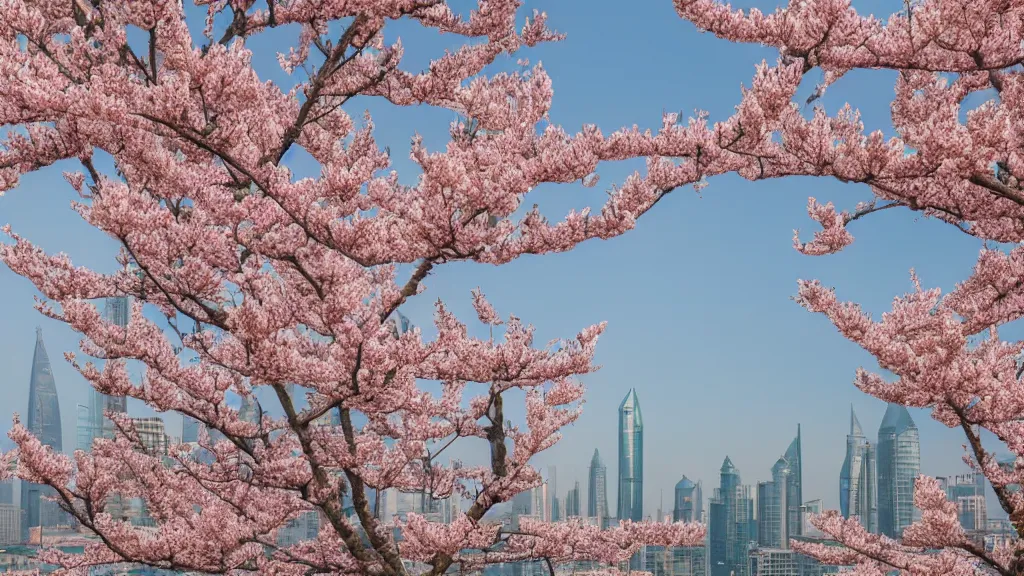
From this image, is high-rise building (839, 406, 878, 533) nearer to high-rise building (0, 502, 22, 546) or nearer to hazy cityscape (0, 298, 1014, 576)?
hazy cityscape (0, 298, 1014, 576)

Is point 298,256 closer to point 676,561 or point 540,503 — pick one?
point 540,503

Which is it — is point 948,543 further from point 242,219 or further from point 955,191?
point 242,219

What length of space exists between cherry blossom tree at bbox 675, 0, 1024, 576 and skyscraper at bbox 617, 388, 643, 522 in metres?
5.74

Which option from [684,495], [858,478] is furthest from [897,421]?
A: [684,495]

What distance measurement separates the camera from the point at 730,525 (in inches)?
549

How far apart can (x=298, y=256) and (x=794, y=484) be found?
37.2 ft

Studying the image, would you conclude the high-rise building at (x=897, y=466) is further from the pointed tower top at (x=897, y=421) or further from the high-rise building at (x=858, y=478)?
the high-rise building at (x=858, y=478)

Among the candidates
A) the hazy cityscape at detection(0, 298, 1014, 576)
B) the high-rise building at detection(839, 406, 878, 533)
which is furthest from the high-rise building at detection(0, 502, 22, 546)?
the high-rise building at detection(839, 406, 878, 533)

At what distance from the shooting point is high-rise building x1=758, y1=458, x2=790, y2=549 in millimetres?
12938

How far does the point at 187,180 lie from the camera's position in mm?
4641

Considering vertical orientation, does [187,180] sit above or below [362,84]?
below

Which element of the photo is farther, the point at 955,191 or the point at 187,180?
the point at 955,191

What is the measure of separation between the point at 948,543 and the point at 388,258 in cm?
467

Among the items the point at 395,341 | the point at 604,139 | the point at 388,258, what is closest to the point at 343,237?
the point at 388,258
